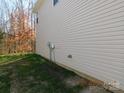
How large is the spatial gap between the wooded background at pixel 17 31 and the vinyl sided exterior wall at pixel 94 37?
1700 cm

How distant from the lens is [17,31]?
2958 centimetres

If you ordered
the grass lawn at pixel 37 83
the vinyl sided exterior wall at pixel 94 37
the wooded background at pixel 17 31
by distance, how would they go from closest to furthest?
the vinyl sided exterior wall at pixel 94 37
the grass lawn at pixel 37 83
the wooded background at pixel 17 31

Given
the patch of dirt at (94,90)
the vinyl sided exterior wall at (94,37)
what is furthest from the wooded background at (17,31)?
the patch of dirt at (94,90)

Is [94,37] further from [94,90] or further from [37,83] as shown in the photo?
[37,83]

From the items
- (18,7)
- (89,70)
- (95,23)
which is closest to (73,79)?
(89,70)

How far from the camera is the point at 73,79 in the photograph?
26.7ft

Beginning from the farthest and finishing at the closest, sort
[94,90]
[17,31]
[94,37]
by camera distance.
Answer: [17,31]
[94,37]
[94,90]

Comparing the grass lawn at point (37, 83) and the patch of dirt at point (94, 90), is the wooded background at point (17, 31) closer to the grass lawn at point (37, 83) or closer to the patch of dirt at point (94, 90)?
the grass lawn at point (37, 83)

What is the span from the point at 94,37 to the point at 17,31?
76.2ft

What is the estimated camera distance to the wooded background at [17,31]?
28542 millimetres

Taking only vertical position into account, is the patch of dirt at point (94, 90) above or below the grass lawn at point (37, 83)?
above

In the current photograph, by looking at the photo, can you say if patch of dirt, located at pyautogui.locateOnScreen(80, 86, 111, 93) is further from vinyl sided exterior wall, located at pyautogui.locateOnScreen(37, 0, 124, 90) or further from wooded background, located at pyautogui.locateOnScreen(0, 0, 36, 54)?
wooded background, located at pyautogui.locateOnScreen(0, 0, 36, 54)

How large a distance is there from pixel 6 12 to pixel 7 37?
586 cm

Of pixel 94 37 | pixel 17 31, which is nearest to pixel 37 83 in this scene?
pixel 94 37
